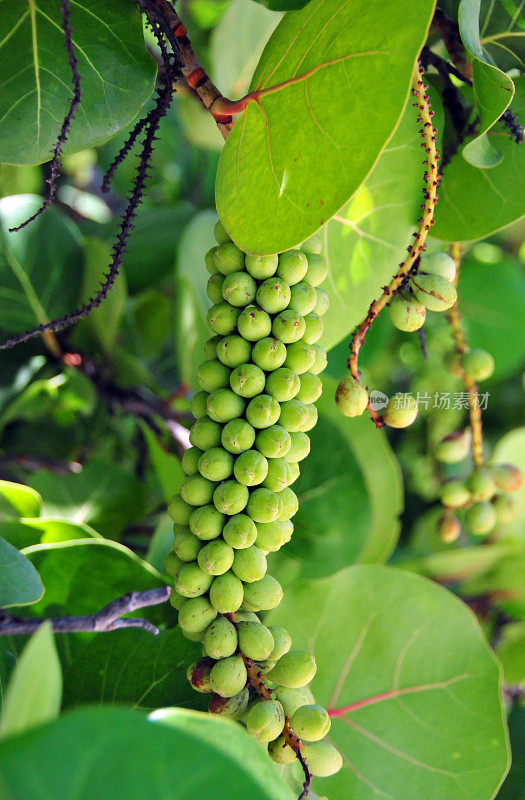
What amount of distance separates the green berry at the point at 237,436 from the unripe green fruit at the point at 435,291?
0.19m

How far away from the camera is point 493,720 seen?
2.23ft

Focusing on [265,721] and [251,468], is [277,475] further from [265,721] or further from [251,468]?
[265,721]

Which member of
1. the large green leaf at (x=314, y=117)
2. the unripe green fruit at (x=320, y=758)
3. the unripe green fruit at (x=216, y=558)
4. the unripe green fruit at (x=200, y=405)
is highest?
the large green leaf at (x=314, y=117)

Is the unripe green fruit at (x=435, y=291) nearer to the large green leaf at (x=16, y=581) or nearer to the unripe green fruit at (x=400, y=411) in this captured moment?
the unripe green fruit at (x=400, y=411)

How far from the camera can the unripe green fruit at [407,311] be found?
567 mm

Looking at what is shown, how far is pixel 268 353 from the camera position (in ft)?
1.64

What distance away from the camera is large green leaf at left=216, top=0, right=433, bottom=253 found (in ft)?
1.42

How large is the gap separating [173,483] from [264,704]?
0.42m

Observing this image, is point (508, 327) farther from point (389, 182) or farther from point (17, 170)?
point (17, 170)

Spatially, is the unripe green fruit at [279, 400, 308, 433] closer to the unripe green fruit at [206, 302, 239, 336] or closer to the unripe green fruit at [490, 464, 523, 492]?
the unripe green fruit at [206, 302, 239, 336]

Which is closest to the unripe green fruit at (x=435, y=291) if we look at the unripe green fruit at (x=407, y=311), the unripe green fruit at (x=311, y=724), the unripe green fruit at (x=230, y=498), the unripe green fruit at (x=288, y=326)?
the unripe green fruit at (x=407, y=311)

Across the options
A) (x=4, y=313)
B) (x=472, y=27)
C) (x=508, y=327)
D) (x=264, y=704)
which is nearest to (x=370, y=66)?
(x=472, y=27)

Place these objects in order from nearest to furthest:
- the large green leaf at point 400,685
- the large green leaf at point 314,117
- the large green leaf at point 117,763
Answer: the large green leaf at point 117,763, the large green leaf at point 314,117, the large green leaf at point 400,685

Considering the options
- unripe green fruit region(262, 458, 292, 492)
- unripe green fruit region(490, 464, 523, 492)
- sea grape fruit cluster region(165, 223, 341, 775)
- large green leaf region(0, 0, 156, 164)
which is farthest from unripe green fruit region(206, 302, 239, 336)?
unripe green fruit region(490, 464, 523, 492)
